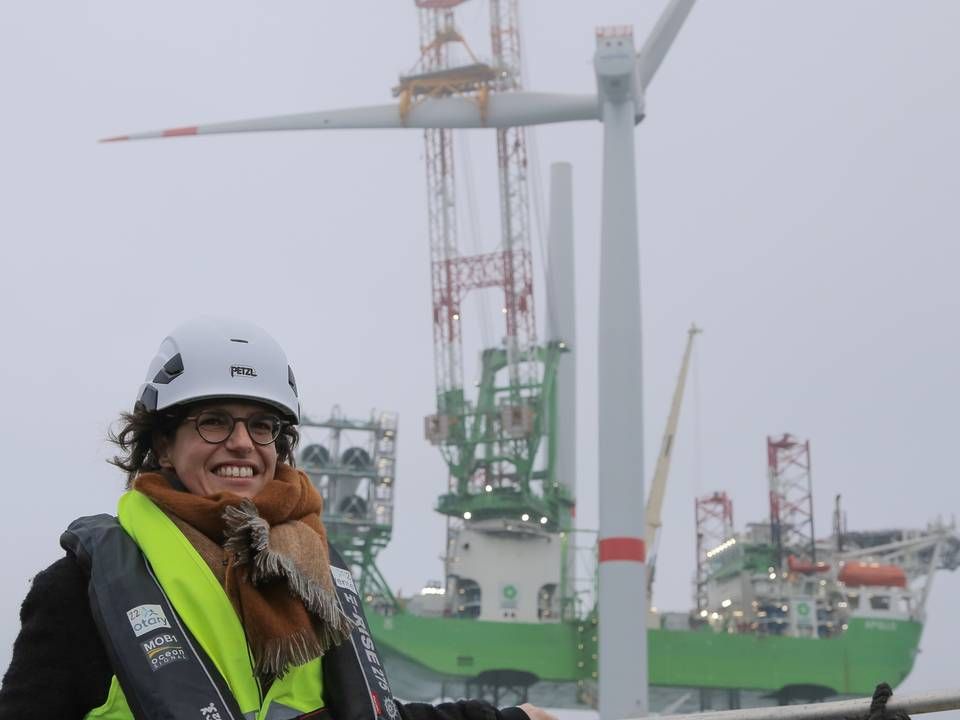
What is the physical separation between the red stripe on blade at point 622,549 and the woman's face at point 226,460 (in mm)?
43288

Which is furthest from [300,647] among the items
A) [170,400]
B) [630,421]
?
[630,421]

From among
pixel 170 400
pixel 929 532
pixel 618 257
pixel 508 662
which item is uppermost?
pixel 618 257

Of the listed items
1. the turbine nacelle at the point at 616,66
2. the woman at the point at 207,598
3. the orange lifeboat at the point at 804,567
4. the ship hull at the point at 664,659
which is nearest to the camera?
the woman at the point at 207,598

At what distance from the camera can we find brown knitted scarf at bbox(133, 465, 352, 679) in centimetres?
326

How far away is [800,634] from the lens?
237 feet

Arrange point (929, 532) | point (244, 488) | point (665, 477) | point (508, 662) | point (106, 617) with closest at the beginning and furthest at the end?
1. point (106, 617)
2. point (244, 488)
3. point (508, 662)
4. point (929, 532)
5. point (665, 477)

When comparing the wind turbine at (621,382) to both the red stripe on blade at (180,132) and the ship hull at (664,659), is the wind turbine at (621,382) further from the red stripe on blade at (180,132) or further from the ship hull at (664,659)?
the ship hull at (664,659)

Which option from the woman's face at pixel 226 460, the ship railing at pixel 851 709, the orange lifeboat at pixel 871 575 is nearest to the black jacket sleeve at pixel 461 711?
the ship railing at pixel 851 709

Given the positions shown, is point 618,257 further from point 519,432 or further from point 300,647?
Result: point 300,647

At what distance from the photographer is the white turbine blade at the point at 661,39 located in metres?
45.2

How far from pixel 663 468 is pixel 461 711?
84750 mm

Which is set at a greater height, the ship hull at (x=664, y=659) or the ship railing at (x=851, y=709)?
the ship railing at (x=851, y=709)

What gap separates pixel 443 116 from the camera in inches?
2188

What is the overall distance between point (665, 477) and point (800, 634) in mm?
17158
